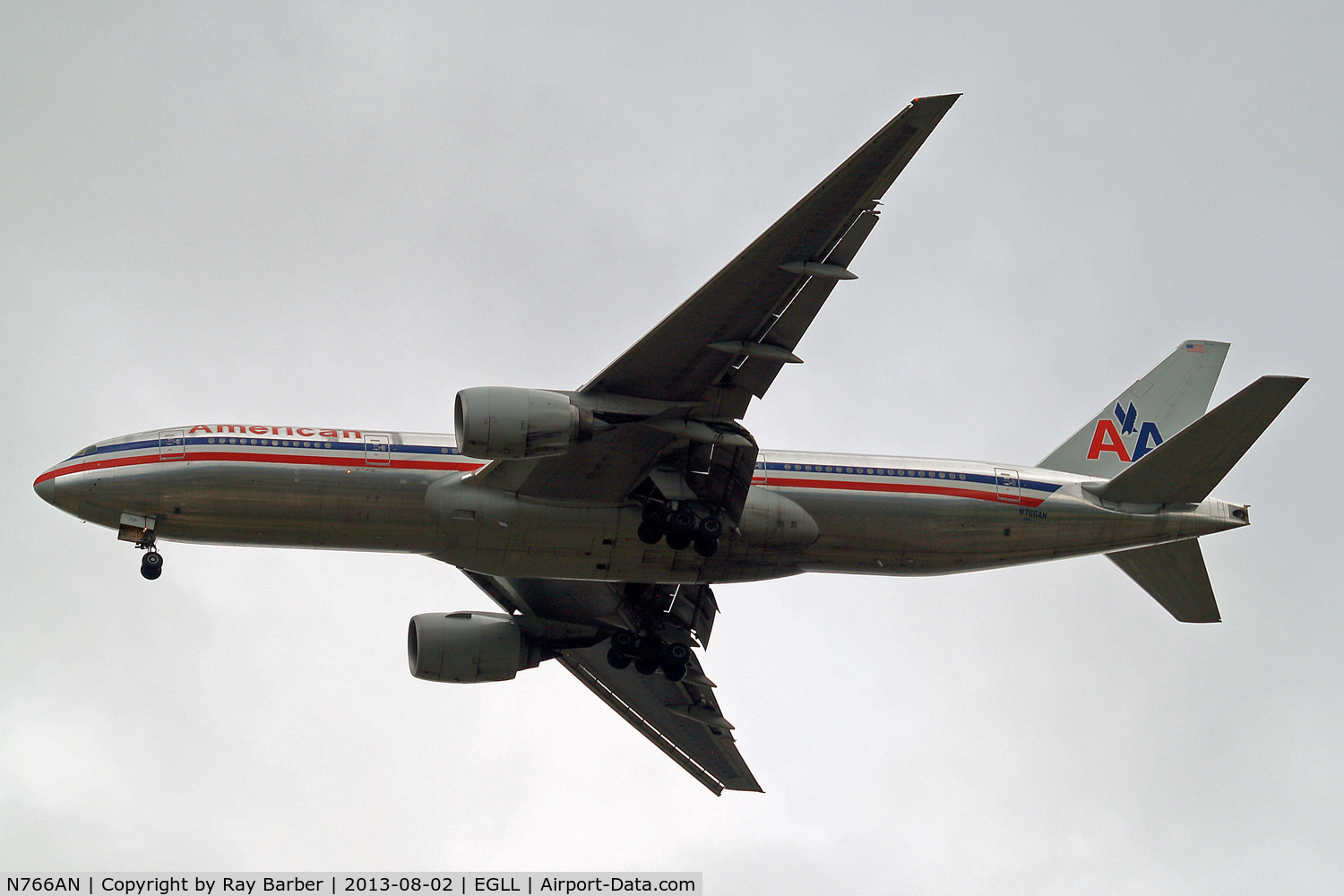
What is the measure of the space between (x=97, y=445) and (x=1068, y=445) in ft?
77.8

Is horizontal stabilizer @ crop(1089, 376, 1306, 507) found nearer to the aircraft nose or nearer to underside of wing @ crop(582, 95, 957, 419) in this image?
underside of wing @ crop(582, 95, 957, 419)

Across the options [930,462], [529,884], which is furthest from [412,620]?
[930,462]

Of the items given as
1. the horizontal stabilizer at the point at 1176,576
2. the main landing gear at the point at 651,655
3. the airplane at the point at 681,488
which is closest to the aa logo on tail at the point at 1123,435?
the airplane at the point at 681,488

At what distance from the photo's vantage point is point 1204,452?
1234 inches

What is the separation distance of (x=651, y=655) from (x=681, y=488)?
671 centimetres

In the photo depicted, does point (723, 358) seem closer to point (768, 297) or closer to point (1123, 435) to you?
point (768, 297)

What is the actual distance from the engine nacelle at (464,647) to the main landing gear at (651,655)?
2878mm

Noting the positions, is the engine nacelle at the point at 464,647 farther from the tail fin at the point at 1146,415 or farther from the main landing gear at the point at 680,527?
the tail fin at the point at 1146,415

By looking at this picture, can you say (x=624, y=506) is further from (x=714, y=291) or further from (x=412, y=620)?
(x=412, y=620)

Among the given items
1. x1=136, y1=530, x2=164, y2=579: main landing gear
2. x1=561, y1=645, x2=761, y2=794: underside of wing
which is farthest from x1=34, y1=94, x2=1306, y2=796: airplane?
x1=561, y1=645, x2=761, y2=794: underside of wing

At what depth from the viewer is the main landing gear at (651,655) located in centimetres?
3453

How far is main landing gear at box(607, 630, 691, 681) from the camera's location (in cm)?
3453

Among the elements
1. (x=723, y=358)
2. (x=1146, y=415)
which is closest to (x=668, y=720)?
(x=723, y=358)

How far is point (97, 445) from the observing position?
2917 cm
